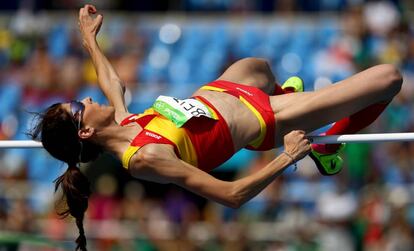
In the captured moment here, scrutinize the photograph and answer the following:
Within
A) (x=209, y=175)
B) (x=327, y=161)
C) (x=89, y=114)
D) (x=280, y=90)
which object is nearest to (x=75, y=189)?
(x=89, y=114)

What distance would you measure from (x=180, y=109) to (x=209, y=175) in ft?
1.94

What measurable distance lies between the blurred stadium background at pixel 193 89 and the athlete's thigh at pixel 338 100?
10.7 ft

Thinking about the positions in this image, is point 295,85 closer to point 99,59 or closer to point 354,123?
point 354,123

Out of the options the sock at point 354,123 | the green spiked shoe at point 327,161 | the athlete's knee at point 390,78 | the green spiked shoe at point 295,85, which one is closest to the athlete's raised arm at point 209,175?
the athlete's knee at point 390,78

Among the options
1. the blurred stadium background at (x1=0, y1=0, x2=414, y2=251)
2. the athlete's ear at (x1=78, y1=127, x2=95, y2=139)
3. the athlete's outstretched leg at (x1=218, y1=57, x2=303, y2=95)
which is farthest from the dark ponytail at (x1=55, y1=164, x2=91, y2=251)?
the blurred stadium background at (x1=0, y1=0, x2=414, y2=251)

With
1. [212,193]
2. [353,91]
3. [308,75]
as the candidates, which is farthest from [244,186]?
[308,75]

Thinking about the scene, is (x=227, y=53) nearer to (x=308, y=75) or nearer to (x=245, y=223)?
(x=308, y=75)

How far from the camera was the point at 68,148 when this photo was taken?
295 inches

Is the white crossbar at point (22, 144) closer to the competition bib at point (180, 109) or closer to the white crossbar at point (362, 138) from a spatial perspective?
the competition bib at point (180, 109)

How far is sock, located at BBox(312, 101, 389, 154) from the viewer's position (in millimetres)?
7801

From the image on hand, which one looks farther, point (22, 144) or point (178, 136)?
point (22, 144)

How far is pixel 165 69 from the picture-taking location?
1475 cm

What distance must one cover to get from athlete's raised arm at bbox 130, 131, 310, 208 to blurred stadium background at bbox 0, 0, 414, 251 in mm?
3135

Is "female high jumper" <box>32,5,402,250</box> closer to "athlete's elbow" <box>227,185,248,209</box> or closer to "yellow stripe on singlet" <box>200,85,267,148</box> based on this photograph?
"yellow stripe on singlet" <box>200,85,267,148</box>
